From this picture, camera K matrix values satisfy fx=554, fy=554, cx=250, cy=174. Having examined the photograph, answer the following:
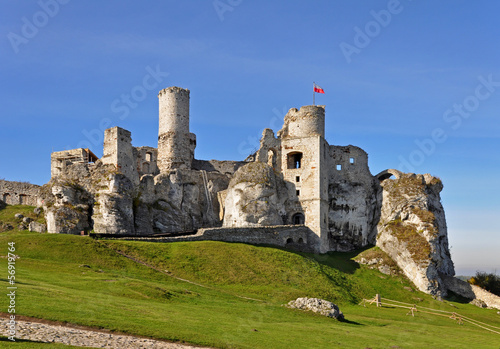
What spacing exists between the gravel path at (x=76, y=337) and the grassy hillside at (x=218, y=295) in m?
0.80

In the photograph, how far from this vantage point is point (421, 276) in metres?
61.6

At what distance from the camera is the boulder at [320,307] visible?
3775cm

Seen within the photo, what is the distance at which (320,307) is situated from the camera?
38.3 m

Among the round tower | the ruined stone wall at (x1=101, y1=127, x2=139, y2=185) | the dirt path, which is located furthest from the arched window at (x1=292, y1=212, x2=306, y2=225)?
the dirt path

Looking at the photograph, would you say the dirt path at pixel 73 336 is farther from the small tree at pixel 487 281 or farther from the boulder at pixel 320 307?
the small tree at pixel 487 281

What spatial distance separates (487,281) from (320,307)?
150ft

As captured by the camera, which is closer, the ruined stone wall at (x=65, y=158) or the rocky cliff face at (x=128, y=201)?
the rocky cliff face at (x=128, y=201)

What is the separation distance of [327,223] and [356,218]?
472cm

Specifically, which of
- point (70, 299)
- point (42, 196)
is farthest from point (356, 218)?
point (70, 299)

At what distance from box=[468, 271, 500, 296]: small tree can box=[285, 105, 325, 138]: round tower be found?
2861 centimetres

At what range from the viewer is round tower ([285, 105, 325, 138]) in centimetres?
7419

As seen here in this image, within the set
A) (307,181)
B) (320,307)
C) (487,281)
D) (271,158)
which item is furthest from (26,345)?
(487,281)

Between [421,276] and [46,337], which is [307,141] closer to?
[421,276]

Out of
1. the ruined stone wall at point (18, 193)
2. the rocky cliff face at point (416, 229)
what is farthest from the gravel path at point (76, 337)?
the ruined stone wall at point (18, 193)
